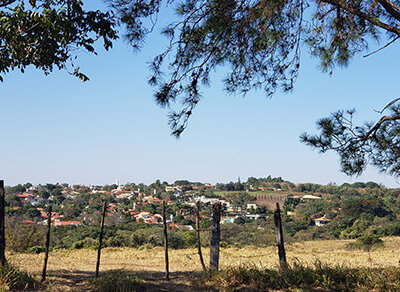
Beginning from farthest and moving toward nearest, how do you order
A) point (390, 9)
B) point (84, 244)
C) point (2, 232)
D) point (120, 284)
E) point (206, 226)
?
point (206, 226) < point (84, 244) < point (2, 232) < point (120, 284) < point (390, 9)

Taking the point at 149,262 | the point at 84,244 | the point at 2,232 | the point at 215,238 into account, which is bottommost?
the point at 149,262

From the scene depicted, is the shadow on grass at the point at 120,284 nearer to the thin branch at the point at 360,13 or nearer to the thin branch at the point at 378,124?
the thin branch at the point at 378,124

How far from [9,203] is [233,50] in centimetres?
6485

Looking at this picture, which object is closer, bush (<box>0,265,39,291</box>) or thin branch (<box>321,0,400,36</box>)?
thin branch (<box>321,0,400,36</box>)

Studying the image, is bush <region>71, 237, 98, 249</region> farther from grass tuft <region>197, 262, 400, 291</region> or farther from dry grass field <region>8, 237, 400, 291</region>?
grass tuft <region>197, 262, 400, 291</region>

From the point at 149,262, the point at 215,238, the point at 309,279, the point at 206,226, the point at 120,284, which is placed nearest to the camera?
the point at 120,284

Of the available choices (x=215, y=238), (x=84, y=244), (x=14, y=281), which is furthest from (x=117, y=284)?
(x=84, y=244)

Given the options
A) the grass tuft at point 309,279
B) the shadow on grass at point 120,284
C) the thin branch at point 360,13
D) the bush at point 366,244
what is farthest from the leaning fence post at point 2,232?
the bush at point 366,244

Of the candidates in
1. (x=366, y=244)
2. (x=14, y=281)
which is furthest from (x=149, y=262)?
(x=366, y=244)

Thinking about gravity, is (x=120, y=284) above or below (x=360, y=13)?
below

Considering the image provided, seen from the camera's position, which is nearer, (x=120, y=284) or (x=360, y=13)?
(x=360, y=13)

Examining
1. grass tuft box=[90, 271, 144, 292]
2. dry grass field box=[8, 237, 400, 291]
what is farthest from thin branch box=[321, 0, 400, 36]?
grass tuft box=[90, 271, 144, 292]

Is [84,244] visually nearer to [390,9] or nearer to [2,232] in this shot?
[2,232]

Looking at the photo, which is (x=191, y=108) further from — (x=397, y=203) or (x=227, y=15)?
(x=397, y=203)
